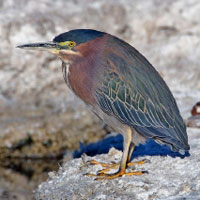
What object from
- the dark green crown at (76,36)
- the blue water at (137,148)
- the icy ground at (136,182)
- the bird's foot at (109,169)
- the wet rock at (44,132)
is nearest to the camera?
the icy ground at (136,182)

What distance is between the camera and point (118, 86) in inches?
221

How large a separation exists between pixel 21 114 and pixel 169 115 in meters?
4.44

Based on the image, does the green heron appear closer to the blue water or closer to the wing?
the wing

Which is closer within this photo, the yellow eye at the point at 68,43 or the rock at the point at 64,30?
the yellow eye at the point at 68,43

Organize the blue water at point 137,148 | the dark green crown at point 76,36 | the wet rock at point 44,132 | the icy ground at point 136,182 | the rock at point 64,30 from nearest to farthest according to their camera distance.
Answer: the icy ground at point 136,182 → the dark green crown at point 76,36 → the blue water at point 137,148 → the wet rock at point 44,132 → the rock at point 64,30

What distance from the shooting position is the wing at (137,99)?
559 cm

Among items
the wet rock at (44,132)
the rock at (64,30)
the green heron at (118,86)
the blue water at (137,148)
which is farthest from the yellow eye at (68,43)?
the rock at (64,30)

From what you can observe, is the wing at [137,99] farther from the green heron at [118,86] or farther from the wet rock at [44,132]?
the wet rock at [44,132]

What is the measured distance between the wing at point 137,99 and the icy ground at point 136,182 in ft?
1.07

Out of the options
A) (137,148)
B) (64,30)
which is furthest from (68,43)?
(64,30)

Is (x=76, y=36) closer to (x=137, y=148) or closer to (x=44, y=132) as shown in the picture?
(x=137, y=148)

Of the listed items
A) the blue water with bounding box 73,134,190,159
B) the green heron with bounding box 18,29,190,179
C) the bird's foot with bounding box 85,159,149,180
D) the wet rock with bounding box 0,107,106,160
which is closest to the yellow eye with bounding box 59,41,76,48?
the green heron with bounding box 18,29,190,179

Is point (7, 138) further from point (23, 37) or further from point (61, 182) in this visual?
point (61, 182)

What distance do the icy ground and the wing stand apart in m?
0.33
